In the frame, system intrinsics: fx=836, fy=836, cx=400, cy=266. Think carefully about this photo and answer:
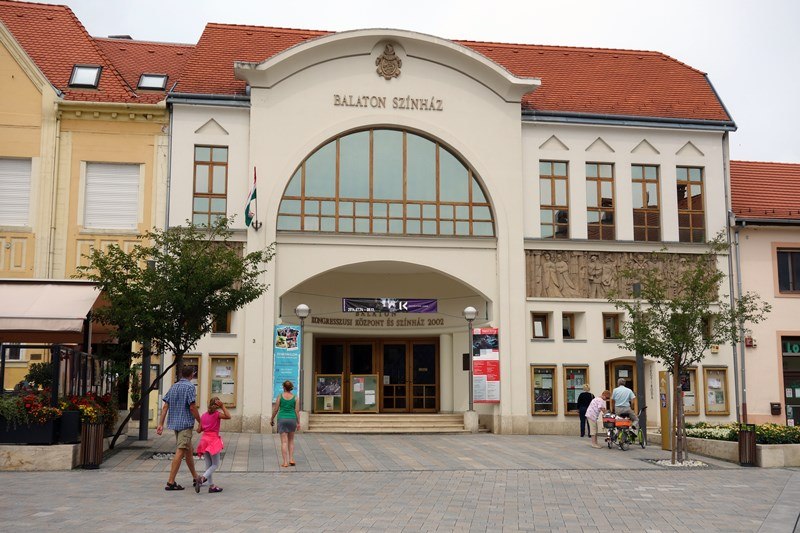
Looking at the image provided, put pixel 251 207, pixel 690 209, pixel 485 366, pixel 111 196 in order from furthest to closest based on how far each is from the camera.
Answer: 1. pixel 690 209
2. pixel 485 366
3. pixel 111 196
4. pixel 251 207

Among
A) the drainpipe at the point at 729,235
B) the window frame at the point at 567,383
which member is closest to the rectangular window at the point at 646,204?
the drainpipe at the point at 729,235

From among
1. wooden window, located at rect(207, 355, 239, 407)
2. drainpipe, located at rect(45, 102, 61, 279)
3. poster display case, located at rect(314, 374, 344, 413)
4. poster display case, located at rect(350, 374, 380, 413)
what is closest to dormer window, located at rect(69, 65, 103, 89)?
drainpipe, located at rect(45, 102, 61, 279)

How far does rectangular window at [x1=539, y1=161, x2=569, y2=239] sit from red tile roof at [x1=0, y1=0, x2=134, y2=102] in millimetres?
13150

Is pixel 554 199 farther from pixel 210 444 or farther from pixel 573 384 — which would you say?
pixel 210 444

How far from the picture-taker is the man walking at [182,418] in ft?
42.9

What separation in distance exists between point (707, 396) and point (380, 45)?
15158mm

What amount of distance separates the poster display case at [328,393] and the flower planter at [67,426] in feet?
44.3

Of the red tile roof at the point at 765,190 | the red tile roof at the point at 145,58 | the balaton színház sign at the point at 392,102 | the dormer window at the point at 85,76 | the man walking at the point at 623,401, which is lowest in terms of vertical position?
the man walking at the point at 623,401

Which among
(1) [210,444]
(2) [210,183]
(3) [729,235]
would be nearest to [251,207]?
(2) [210,183]

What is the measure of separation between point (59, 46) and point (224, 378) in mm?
12073

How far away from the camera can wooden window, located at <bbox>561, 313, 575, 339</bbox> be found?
87.2 ft

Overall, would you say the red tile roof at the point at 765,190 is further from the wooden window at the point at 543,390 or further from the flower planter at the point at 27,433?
the flower planter at the point at 27,433

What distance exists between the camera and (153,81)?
27.3 meters

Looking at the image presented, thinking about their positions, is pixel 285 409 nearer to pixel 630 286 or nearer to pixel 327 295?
pixel 327 295
